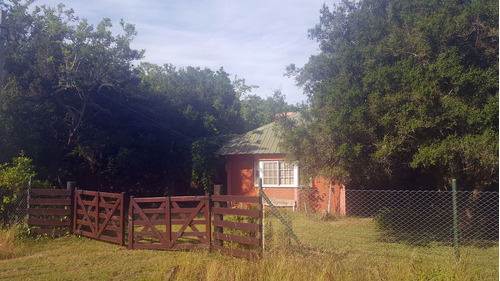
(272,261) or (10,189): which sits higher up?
(10,189)

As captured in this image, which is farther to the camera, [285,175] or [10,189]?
[285,175]

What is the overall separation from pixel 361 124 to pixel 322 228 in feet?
9.92

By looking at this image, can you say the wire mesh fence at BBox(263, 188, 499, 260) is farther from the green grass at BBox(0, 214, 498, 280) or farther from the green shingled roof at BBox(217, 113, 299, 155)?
the green shingled roof at BBox(217, 113, 299, 155)

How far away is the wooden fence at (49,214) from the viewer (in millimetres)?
11766

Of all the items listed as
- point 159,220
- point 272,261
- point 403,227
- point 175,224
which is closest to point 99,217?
point 159,220

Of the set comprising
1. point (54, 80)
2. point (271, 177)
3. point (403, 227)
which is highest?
point (54, 80)

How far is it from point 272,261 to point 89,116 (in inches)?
586

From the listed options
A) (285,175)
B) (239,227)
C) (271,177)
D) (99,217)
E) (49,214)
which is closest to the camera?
(239,227)

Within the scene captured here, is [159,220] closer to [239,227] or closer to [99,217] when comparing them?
[99,217]

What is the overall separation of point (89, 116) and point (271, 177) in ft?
28.2

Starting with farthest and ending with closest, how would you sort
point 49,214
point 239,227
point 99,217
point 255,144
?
1. point 255,144
2. point 49,214
3. point 99,217
4. point 239,227

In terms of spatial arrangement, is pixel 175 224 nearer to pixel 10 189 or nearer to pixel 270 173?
pixel 10 189

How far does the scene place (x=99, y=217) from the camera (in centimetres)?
1113

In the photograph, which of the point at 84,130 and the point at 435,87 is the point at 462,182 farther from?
the point at 84,130
